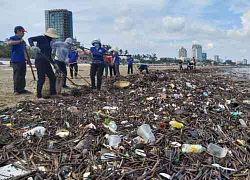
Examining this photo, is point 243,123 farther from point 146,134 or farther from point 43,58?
point 43,58

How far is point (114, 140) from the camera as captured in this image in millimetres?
3145

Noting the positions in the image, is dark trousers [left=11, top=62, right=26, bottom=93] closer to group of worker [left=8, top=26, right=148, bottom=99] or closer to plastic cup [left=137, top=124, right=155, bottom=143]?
group of worker [left=8, top=26, right=148, bottom=99]

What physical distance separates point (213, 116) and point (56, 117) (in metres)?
2.54

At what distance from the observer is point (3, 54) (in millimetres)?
61062

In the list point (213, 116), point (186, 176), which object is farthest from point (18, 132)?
point (213, 116)

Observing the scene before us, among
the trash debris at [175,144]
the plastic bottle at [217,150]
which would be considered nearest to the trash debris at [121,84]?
the trash debris at [175,144]

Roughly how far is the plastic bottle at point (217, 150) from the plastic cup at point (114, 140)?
3.39ft

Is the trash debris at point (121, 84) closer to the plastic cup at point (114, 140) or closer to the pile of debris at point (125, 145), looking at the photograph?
the pile of debris at point (125, 145)

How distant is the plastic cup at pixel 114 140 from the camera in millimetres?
3096

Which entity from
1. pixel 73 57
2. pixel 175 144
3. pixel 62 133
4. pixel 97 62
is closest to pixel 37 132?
pixel 62 133

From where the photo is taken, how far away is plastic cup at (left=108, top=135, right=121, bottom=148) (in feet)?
10.2

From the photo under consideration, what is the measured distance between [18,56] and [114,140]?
204 inches

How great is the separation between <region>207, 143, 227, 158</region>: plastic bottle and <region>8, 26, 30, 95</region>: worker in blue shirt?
18.9 feet

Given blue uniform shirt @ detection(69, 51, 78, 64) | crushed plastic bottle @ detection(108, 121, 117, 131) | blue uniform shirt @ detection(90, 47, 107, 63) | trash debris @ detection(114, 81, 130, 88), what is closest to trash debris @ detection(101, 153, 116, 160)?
crushed plastic bottle @ detection(108, 121, 117, 131)
